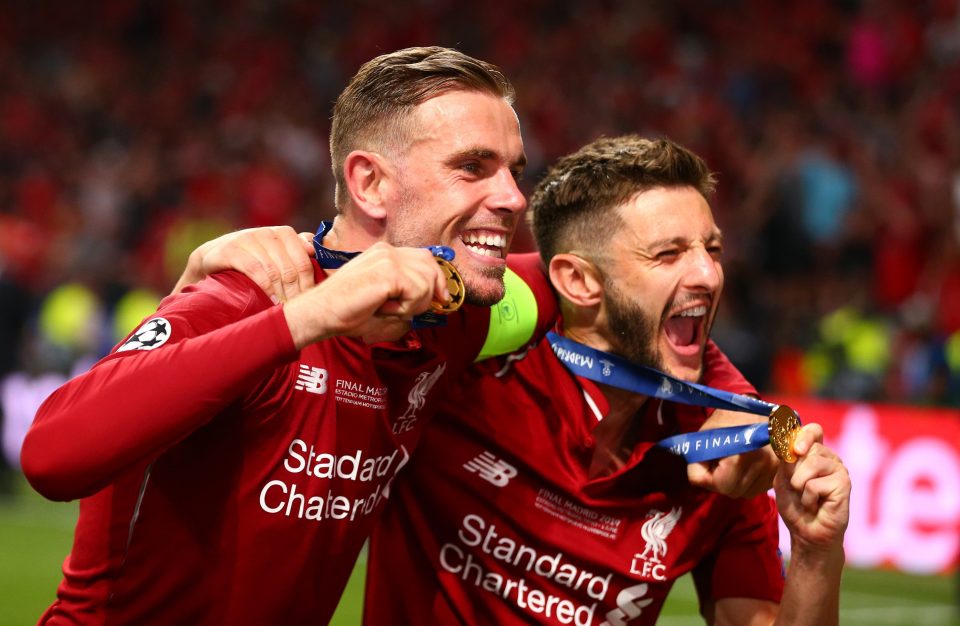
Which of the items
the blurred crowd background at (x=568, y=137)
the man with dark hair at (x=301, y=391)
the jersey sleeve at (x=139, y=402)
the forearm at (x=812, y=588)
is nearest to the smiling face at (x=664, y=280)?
the man with dark hair at (x=301, y=391)

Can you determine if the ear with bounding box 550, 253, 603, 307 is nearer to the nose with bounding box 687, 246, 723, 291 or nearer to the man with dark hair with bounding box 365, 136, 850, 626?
the man with dark hair with bounding box 365, 136, 850, 626

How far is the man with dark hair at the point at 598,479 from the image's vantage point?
138 inches

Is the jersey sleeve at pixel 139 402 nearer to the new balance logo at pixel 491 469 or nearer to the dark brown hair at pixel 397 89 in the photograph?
the dark brown hair at pixel 397 89

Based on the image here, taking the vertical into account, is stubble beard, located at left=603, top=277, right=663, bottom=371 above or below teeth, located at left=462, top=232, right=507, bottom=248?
above

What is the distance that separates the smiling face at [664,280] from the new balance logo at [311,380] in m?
1.02

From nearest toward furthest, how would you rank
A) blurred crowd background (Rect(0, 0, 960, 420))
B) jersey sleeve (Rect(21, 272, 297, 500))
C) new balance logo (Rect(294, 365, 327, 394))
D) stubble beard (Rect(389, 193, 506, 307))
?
1. jersey sleeve (Rect(21, 272, 297, 500))
2. new balance logo (Rect(294, 365, 327, 394))
3. stubble beard (Rect(389, 193, 506, 307))
4. blurred crowd background (Rect(0, 0, 960, 420))

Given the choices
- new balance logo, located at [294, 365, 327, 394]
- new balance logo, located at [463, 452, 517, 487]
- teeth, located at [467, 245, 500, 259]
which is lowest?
new balance logo, located at [294, 365, 327, 394]

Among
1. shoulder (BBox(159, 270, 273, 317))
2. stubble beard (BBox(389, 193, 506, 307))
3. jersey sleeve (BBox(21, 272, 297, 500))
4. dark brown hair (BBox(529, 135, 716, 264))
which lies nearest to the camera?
jersey sleeve (BBox(21, 272, 297, 500))

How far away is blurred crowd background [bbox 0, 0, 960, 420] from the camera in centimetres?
1091

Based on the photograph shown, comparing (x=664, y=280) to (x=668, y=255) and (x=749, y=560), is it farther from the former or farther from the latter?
(x=749, y=560)

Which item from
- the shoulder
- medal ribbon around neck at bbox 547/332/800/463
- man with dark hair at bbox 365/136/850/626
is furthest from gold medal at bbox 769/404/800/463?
the shoulder

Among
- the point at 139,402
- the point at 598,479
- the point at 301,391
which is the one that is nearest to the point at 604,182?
the point at 598,479

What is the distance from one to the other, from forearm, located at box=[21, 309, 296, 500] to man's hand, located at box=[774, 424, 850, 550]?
1.29m

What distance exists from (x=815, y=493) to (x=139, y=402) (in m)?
1.56
